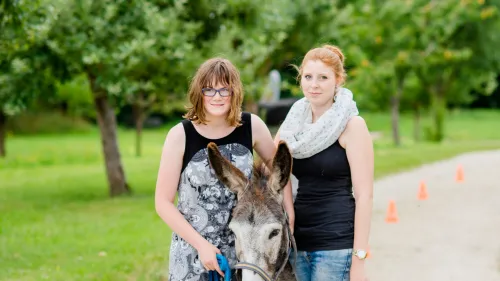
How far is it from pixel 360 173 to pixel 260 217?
61cm

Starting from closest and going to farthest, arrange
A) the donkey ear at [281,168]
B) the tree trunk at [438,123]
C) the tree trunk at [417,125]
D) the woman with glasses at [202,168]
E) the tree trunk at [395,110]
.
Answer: the donkey ear at [281,168]
the woman with glasses at [202,168]
the tree trunk at [395,110]
the tree trunk at [438,123]
the tree trunk at [417,125]

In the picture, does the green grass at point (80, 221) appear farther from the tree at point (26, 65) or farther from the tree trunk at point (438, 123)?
the tree trunk at point (438, 123)

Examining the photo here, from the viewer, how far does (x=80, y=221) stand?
11023mm

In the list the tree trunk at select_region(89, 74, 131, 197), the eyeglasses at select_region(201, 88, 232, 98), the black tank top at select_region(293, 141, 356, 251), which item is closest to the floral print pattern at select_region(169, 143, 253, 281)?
the eyeglasses at select_region(201, 88, 232, 98)

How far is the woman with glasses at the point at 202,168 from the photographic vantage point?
3480 millimetres

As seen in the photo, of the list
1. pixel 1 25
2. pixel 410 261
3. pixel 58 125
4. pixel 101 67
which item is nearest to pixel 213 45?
pixel 101 67

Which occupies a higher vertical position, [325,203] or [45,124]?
[325,203]

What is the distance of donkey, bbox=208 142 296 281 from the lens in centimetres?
323

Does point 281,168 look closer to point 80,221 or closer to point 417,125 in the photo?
point 80,221

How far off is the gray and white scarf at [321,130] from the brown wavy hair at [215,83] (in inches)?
13.5

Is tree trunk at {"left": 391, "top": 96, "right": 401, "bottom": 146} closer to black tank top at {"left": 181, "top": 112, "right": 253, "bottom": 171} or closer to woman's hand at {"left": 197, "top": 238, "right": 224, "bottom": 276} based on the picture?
black tank top at {"left": 181, "top": 112, "right": 253, "bottom": 171}

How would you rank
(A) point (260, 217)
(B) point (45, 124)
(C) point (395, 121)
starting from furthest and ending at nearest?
1. (B) point (45, 124)
2. (C) point (395, 121)
3. (A) point (260, 217)

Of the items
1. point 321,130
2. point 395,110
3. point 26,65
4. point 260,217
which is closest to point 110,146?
point 26,65

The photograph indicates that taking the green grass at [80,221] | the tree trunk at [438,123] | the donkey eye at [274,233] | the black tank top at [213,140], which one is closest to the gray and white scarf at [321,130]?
the black tank top at [213,140]
